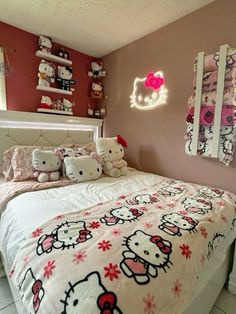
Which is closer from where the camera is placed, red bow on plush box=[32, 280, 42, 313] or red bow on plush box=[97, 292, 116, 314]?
red bow on plush box=[97, 292, 116, 314]

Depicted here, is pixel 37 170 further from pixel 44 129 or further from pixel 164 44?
pixel 164 44

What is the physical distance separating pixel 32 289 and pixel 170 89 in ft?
6.94

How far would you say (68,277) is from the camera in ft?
2.23

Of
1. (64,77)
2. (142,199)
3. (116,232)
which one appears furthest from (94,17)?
(116,232)

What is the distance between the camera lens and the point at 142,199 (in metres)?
1.38

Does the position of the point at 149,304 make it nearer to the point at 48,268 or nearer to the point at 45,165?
the point at 48,268

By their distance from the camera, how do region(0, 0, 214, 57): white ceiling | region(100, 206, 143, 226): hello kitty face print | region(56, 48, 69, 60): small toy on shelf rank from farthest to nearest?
region(56, 48, 69, 60): small toy on shelf
region(0, 0, 214, 57): white ceiling
region(100, 206, 143, 226): hello kitty face print

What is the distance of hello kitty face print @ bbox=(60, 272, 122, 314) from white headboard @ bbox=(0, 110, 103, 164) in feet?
6.18

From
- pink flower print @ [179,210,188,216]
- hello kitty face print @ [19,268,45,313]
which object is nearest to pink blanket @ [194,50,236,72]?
pink flower print @ [179,210,188,216]

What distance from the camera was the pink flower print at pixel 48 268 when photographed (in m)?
0.72

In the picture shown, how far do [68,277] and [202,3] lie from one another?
2.37 m

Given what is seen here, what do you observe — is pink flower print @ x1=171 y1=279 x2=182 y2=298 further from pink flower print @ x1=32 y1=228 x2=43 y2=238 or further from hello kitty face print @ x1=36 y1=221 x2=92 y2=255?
pink flower print @ x1=32 y1=228 x2=43 y2=238

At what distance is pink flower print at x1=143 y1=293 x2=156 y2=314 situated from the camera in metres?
0.63

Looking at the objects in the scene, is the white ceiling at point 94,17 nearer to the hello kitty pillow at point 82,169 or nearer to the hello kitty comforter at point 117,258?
the hello kitty pillow at point 82,169
